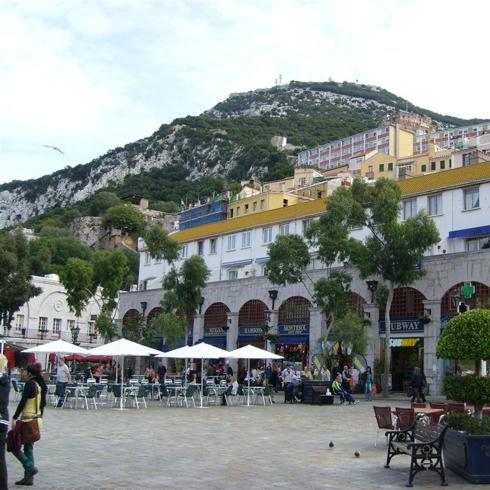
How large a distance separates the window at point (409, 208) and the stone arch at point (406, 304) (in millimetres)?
5538

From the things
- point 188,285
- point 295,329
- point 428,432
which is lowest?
point 428,432

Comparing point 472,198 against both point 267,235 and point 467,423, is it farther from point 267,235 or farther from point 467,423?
point 467,423

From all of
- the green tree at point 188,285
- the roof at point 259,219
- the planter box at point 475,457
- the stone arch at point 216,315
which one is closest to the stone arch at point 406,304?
the roof at point 259,219

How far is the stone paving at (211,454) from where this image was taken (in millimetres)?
10031

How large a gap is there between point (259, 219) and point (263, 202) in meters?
20.3

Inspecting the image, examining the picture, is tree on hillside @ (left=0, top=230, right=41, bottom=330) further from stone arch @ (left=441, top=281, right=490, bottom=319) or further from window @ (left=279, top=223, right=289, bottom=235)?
stone arch @ (left=441, top=281, right=490, bottom=319)

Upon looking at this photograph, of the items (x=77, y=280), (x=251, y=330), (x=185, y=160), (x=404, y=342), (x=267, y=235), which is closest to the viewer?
(x=404, y=342)

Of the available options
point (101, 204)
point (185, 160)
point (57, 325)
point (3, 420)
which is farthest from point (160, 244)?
point (185, 160)

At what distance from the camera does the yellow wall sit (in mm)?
68438

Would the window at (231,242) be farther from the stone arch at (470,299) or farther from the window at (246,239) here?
the stone arch at (470,299)

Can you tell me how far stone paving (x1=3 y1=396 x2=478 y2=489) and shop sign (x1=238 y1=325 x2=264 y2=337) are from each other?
21.7 meters

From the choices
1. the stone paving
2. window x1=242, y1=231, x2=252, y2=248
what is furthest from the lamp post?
window x1=242, y1=231, x2=252, y2=248

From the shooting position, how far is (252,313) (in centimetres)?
4359

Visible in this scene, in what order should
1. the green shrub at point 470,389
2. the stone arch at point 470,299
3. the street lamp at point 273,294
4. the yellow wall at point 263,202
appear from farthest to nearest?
1. the yellow wall at point 263,202
2. the street lamp at point 273,294
3. the stone arch at point 470,299
4. the green shrub at point 470,389
